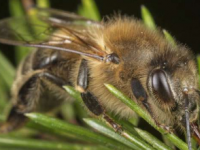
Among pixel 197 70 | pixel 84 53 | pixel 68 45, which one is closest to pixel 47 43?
pixel 68 45

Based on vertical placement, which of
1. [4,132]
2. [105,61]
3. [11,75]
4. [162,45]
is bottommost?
[4,132]

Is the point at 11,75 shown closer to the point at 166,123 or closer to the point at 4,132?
the point at 4,132

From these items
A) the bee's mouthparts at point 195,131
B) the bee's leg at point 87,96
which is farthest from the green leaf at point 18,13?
the bee's mouthparts at point 195,131

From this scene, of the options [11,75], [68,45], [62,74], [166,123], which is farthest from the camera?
[11,75]

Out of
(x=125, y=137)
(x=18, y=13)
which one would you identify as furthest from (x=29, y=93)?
(x=125, y=137)

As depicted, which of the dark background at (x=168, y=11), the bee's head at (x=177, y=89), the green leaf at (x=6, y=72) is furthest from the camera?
the dark background at (x=168, y=11)

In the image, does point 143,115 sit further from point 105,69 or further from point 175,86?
point 105,69

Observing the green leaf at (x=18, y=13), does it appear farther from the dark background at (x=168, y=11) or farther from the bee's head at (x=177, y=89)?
the bee's head at (x=177, y=89)
